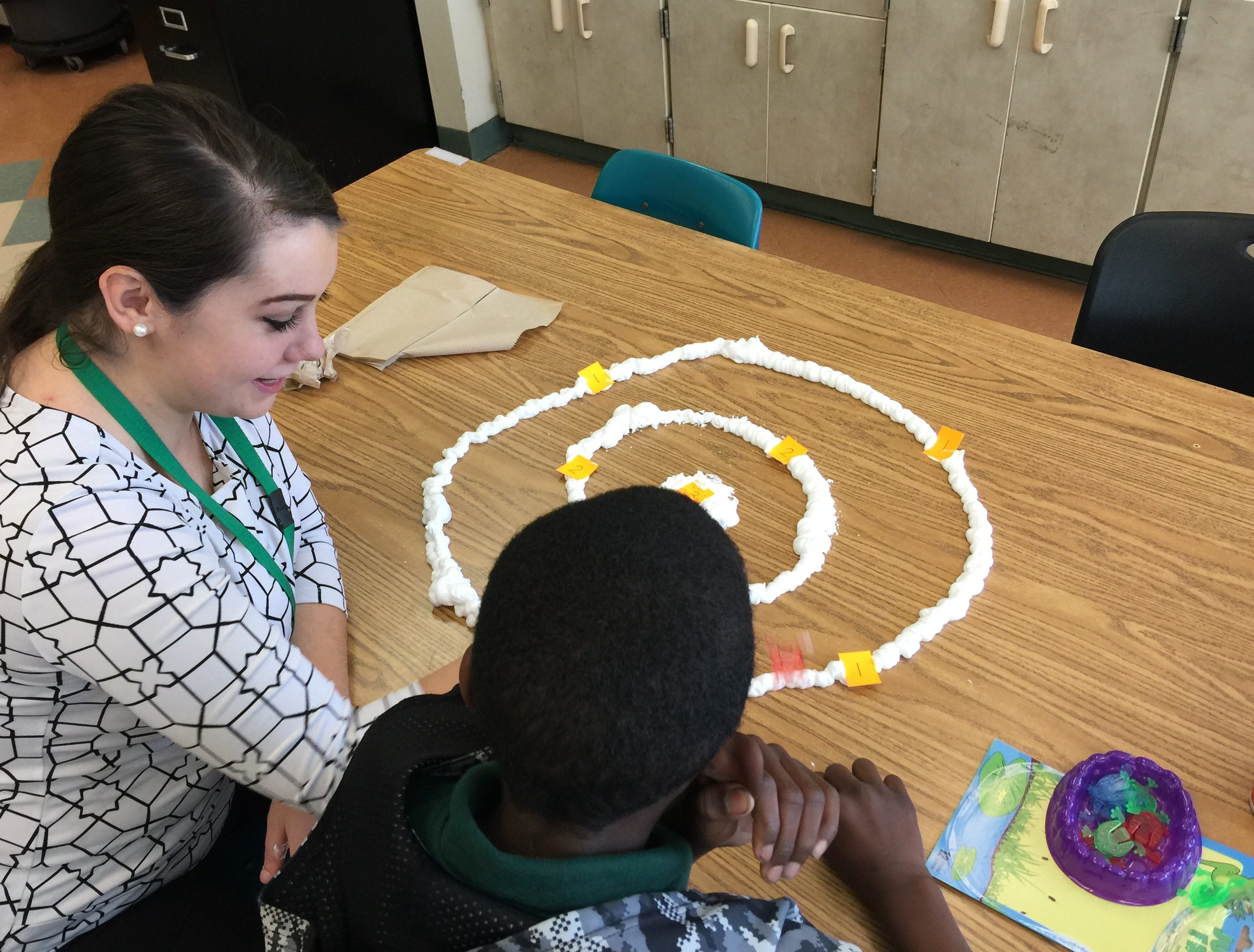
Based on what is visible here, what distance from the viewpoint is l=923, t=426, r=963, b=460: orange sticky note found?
4.27ft

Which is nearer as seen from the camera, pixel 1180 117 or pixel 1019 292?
pixel 1180 117

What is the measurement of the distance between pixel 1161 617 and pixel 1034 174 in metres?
2.28

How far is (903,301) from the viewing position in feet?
5.24

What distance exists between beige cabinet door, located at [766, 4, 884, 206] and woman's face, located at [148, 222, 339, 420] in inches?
99.9

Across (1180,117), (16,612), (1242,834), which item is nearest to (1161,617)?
(1242,834)

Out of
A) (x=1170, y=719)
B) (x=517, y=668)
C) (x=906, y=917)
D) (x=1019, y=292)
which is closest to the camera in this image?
(x=517, y=668)

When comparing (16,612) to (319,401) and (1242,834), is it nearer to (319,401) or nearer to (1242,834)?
(319,401)

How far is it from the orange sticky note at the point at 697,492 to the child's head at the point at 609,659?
0.59m

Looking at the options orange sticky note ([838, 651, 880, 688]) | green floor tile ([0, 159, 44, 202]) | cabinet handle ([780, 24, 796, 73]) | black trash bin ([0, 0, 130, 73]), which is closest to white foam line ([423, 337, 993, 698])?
orange sticky note ([838, 651, 880, 688])

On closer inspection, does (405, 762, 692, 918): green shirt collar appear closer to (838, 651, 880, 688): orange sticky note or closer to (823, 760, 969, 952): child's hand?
(823, 760, 969, 952): child's hand

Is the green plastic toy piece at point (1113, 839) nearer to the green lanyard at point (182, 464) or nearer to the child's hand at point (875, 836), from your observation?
the child's hand at point (875, 836)

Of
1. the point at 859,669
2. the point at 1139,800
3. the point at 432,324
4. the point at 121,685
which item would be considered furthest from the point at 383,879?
the point at 432,324

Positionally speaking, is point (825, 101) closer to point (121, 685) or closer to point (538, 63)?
point (538, 63)

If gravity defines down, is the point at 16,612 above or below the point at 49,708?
above
